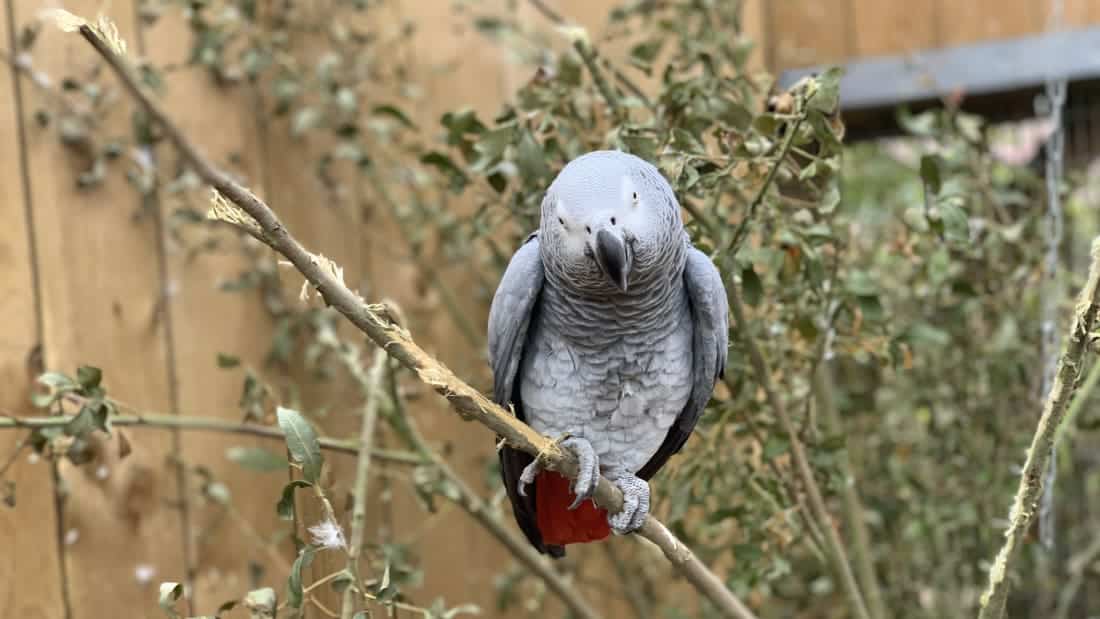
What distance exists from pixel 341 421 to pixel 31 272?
0.47m

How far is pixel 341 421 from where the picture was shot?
1.45 m

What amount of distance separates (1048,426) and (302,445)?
50cm

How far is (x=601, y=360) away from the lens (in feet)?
2.56

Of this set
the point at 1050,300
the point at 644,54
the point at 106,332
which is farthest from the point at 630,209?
the point at 106,332

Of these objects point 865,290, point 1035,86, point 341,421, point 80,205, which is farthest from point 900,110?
point 80,205

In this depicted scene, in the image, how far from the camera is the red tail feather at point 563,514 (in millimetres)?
861

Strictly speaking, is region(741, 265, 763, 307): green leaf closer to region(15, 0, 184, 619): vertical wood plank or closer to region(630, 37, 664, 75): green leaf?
region(630, 37, 664, 75): green leaf

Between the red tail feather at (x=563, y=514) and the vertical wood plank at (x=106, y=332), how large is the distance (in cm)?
51

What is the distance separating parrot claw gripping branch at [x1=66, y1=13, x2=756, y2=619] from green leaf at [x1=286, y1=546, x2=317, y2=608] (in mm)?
156

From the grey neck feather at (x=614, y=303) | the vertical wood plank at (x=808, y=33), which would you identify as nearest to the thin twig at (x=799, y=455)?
the grey neck feather at (x=614, y=303)

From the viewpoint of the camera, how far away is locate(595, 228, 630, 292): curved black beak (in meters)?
0.61

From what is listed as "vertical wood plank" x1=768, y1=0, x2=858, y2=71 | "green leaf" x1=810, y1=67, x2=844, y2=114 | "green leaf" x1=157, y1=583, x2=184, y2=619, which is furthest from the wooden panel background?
"green leaf" x1=810, y1=67, x2=844, y2=114

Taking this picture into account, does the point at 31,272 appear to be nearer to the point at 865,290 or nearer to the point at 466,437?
the point at 466,437

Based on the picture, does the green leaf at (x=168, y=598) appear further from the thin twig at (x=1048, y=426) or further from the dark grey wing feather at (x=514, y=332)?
the thin twig at (x=1048, y=426)
